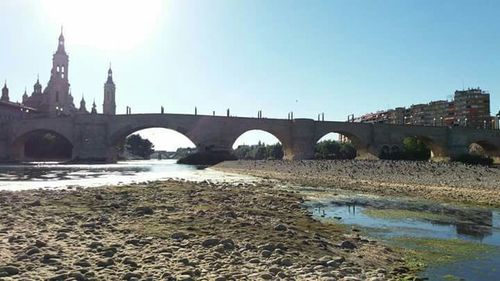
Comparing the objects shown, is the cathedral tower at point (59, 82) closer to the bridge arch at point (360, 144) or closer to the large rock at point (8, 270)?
the bridge arch at point (360, 144)

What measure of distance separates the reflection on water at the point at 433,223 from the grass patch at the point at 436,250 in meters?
0.26

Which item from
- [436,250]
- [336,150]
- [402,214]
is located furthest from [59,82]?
[436,250]

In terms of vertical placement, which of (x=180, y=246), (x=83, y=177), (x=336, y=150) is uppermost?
(x=336, y=150)

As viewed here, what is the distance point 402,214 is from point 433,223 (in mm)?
1970

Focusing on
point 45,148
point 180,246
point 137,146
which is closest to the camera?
point 180,246

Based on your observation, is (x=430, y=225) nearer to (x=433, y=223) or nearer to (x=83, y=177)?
(x=433, y=223)

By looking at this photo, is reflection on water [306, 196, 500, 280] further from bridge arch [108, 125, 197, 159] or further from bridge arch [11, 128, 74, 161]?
bridge arch [11, 128, 74, 161]

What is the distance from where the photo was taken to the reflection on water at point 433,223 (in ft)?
30.1

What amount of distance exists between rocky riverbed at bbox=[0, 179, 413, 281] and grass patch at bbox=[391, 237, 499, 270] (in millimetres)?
458

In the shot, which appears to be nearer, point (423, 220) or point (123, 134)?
point (423, 220)

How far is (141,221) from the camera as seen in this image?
12836 mm

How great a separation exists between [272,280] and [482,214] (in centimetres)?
1337

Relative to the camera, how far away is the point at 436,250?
1089 centimetres

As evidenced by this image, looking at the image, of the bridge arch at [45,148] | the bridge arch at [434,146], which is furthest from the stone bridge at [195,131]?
the bridge arch at [45,148]
